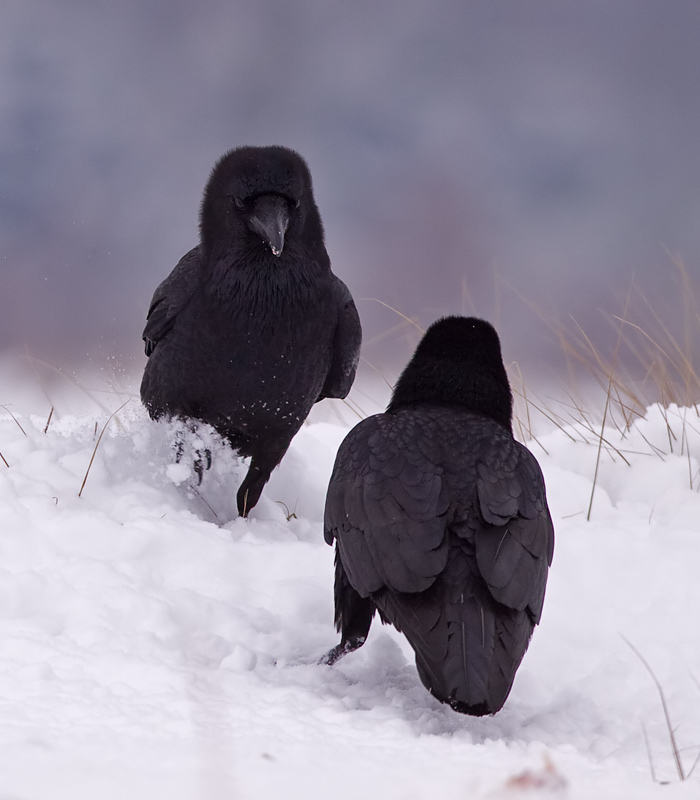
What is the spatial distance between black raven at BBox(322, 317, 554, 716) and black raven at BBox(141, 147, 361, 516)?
0.96 metres

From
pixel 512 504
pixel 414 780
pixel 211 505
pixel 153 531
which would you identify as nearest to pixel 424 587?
pixel 512 504

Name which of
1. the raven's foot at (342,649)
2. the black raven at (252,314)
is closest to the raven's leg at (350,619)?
the raven's foot at (342,649)

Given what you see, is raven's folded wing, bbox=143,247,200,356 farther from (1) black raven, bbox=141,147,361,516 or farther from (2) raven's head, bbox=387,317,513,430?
(2) raven's head, bbox=387,317,513,430

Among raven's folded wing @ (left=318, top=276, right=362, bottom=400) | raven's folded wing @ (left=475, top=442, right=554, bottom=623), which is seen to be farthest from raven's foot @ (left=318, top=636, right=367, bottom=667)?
raven's folded wing @ (left=318, top=276, right=362, bottom=400)

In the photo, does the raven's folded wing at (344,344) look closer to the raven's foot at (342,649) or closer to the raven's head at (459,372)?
the raven's head at (459,372)

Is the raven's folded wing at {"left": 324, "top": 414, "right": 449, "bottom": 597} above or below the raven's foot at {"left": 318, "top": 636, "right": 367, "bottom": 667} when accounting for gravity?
above

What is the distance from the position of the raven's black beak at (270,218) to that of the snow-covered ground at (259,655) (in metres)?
1.03

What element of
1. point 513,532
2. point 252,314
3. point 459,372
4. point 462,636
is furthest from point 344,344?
point 462,636

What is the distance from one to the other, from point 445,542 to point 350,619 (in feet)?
1.43

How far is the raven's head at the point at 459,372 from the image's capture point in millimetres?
3006

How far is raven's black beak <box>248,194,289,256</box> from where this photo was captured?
3.54 m

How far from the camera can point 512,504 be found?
2461mm

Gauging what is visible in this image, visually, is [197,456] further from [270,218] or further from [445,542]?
[445,542]

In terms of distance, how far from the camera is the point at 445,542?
2.33 metres
